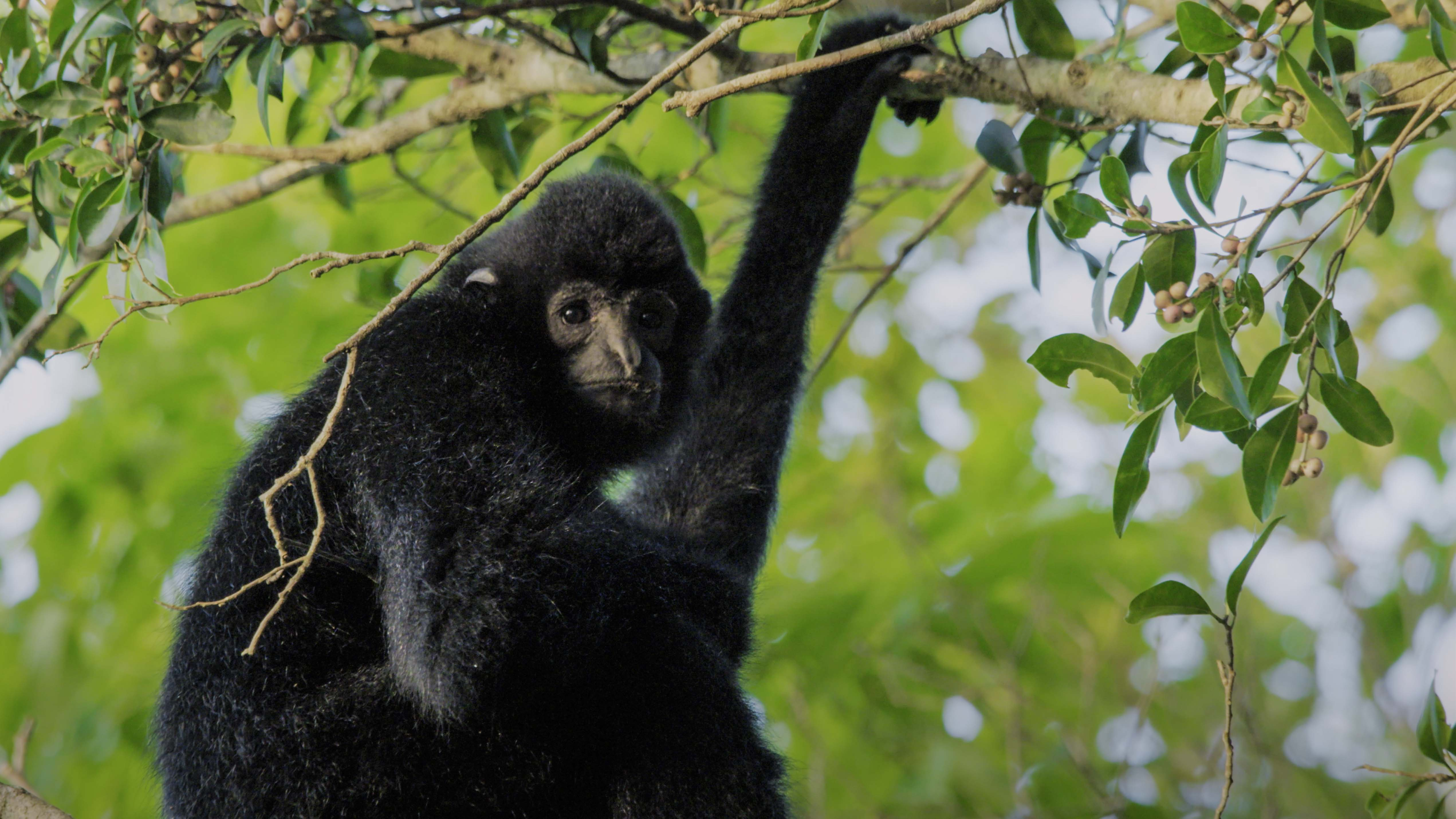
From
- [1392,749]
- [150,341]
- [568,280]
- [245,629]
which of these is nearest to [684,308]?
[568,280]

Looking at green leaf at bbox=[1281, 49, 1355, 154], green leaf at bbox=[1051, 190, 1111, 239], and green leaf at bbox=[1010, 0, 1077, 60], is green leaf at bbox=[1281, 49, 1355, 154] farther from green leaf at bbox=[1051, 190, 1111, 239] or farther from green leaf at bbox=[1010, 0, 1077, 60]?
green leaf at bbox=[1010, 0, 1077, 60]

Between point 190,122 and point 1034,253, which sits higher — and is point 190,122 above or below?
above

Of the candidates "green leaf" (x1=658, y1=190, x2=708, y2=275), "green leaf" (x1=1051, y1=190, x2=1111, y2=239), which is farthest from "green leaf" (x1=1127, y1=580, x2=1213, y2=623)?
"green leaf" (x1=658, y1=190, x2=708, y2=275)

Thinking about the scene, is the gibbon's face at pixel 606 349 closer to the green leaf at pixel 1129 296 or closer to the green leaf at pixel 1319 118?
the green leaf at pixel 1129 296

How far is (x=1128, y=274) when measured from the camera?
11.7 feet

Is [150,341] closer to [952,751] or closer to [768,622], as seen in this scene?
[768,622]

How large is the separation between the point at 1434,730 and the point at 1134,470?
130cm

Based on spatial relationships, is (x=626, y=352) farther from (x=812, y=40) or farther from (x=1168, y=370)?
(x=1168, y=370)

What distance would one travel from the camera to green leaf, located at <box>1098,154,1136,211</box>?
3.29 metres

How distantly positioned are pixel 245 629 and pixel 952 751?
16.2 ft

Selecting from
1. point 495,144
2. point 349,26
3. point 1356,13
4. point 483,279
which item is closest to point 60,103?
point 349,26

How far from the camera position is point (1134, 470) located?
10.6ft

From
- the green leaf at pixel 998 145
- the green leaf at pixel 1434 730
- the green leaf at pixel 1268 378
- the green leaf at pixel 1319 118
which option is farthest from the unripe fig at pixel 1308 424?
the green leaf at pixel 998 145

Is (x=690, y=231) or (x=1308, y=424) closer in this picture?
(x=1308, y=424)
